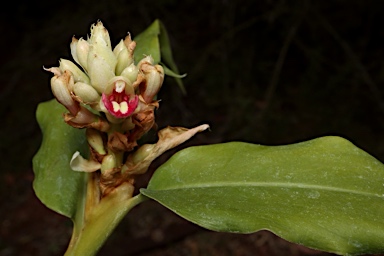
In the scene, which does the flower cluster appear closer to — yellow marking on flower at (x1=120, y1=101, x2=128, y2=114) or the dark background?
yellow marking on flower at (x1=120, y1=101, x2=128, y2=114)

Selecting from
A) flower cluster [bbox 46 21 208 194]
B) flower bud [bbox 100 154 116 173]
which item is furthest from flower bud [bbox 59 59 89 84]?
flower bud [bbox 100 154 116 173]

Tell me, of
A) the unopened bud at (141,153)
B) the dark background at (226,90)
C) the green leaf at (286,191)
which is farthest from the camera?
the dark background at (226,90)

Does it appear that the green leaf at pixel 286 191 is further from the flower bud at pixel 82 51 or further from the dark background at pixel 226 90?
the dark background at pixel 226 90

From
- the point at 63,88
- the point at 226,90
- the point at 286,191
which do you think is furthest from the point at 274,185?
the point at 226,90

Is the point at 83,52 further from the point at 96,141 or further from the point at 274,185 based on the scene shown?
the point at 274,185

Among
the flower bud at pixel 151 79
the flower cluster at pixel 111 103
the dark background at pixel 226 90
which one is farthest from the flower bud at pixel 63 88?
the dark background at pixel 226 90
